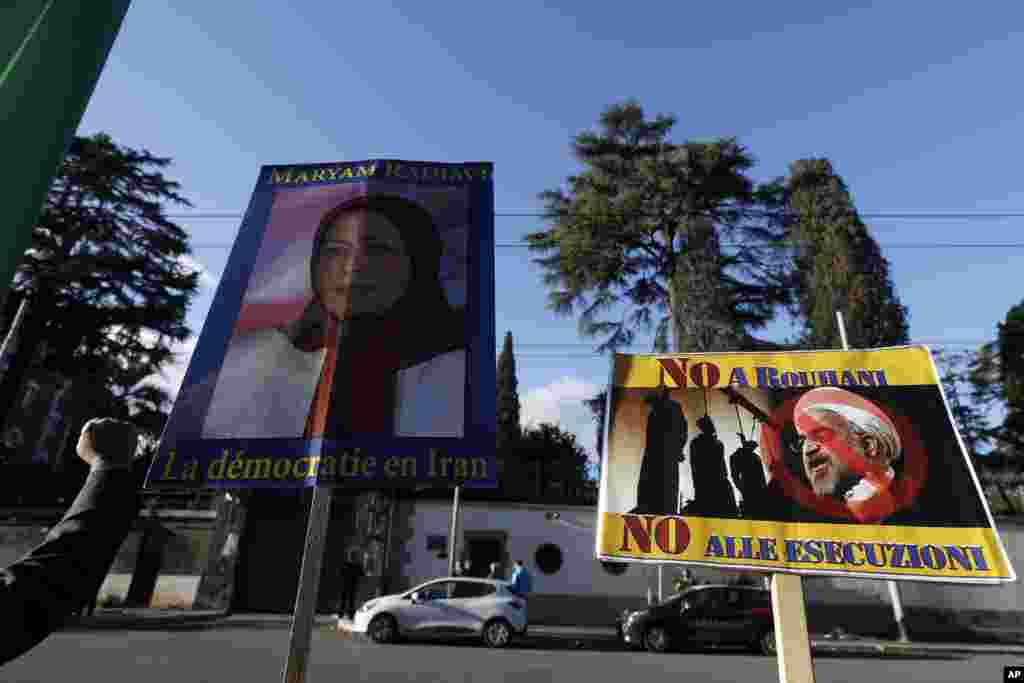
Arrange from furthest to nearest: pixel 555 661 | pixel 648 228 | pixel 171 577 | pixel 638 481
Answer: pixel 648 228 < pixel 171 577 < pixel 555 661 < pixel 638 481

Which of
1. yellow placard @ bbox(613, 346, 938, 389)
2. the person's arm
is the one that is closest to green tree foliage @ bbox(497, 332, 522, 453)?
yellow placard @ bbox(613, 346, 938, 389)

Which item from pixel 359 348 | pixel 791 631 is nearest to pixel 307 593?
pixel 359 348

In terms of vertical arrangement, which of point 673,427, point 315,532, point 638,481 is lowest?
point 315,532

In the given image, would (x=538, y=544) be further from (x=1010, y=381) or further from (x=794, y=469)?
(x=1010, y=381)

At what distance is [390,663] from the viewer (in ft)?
29.2

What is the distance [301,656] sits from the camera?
2854mm

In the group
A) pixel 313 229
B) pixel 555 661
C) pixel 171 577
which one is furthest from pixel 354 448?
pixel 171 577

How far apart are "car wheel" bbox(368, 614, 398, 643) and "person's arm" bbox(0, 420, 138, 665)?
1129 centimetres

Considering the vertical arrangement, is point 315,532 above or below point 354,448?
below

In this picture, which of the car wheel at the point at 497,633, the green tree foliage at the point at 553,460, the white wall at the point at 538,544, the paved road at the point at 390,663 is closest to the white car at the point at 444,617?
the car wheel at the point at 497,633

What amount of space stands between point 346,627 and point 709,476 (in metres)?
11.6

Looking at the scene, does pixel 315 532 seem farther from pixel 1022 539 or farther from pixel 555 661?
pixel 1022 539

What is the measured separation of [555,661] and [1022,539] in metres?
17.6

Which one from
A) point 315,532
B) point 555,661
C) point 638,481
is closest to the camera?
point 315,532
